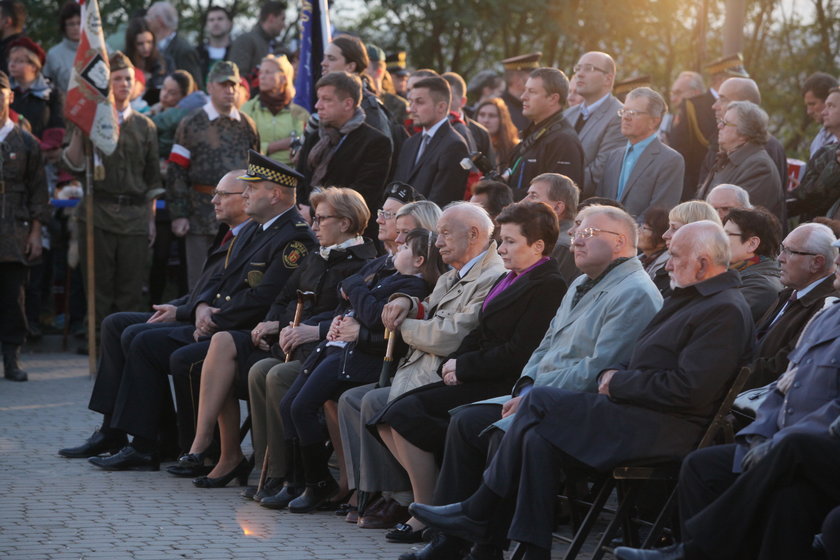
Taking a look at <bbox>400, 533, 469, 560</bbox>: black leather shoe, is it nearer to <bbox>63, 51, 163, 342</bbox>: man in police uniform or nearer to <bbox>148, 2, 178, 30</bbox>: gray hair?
<bbox>63, 51, 163, 342</bbox>: man in police uniform

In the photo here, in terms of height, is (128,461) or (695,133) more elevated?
(695,133)

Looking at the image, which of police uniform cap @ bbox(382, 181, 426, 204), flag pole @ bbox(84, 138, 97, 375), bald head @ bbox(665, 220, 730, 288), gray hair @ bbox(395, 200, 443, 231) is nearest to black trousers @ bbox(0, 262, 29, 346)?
flag pole @ bbox(84, 138, 97, 375)

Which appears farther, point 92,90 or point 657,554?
point 92,90

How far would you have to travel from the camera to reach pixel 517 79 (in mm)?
13117

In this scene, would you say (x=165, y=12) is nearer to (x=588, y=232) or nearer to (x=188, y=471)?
(x=188, y=471)

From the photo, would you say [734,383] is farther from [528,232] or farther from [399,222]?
[399,222]

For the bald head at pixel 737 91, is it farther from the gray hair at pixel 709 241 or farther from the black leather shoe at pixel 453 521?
the black leather shoe at pixel 453 521

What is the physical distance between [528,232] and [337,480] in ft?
7.61

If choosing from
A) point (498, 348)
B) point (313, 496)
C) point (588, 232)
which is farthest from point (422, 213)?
point (313, 496)

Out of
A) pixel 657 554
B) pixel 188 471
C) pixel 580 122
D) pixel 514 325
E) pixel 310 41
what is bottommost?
pixel 188 471

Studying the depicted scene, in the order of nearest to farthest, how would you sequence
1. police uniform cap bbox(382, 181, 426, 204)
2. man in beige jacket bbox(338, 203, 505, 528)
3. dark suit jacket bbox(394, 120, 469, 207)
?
man in beige jacket bbox(338, 203, 505, 528)
police uniform cap bbox(382, 181, 426, 204)
dark suit jacket bbox(394, 120, 469, 207)

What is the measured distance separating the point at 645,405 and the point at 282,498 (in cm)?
273

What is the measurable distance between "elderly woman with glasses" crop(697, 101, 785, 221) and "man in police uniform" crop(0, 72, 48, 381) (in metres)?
6.30

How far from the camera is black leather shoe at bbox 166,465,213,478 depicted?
8.77 m
